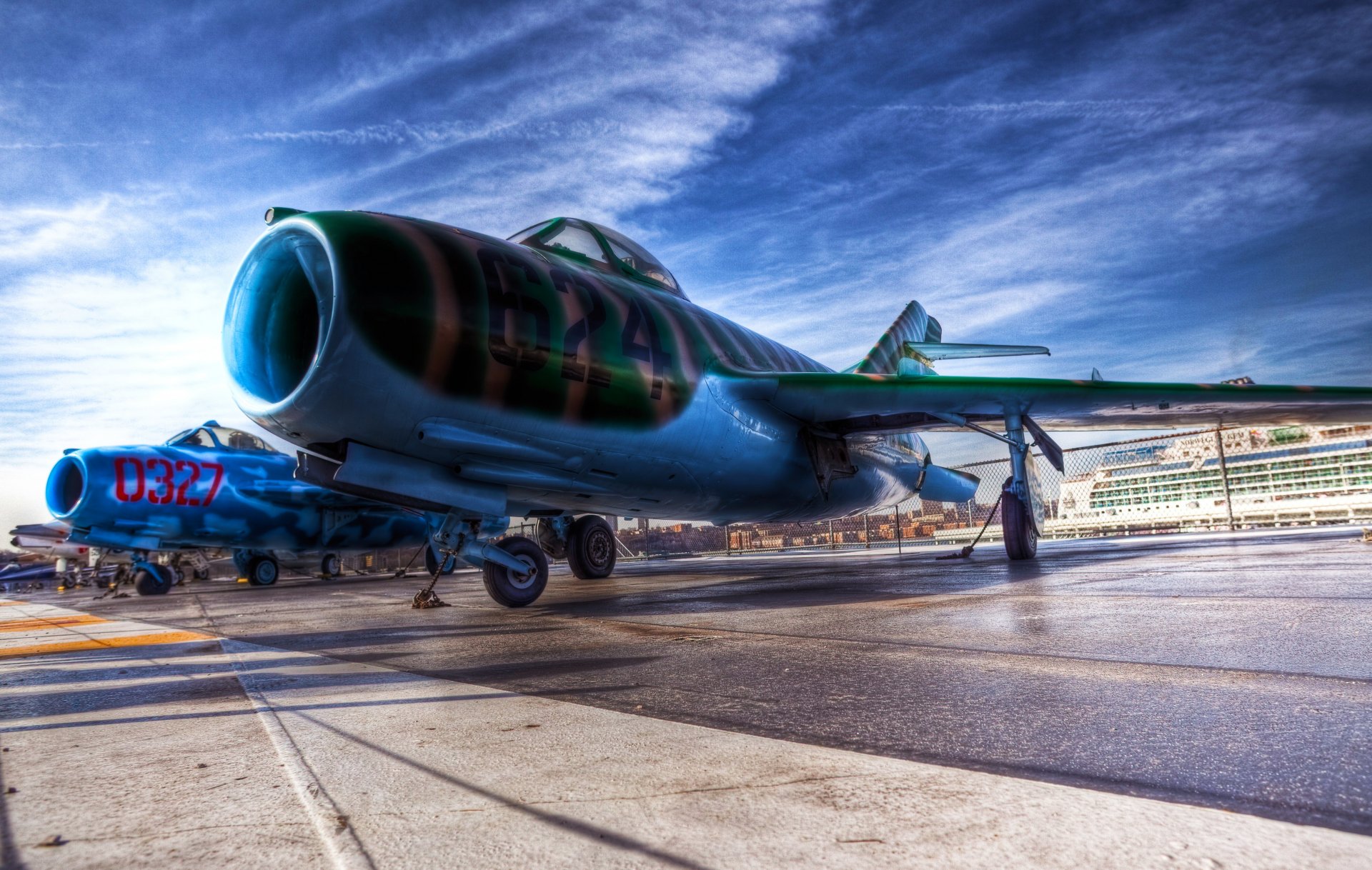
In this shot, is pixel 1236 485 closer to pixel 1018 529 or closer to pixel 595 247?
pixel 1018 529

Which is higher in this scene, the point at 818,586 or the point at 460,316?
the point at 460,316

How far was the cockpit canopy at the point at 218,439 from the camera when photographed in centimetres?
1419

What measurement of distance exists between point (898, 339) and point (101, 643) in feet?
33.7

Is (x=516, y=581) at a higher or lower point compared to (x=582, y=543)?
lower

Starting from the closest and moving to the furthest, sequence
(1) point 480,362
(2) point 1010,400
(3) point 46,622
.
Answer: (1) point 480,362
(2) point 1010,400
(3) point 46,622

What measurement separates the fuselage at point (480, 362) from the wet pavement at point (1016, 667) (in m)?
1.06

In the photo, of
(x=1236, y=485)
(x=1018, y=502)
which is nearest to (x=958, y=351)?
(x=1018, y=502)

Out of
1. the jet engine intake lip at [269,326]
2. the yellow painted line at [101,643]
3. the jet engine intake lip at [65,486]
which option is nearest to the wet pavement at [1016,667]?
the yellow painted line at [101,643]

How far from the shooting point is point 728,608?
15.5ft

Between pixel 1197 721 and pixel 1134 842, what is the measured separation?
77 centimetres

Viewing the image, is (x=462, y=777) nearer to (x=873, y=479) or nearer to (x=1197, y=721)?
(x=1197, y=721)

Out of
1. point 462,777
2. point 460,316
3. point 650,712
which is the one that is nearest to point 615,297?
point 460,316

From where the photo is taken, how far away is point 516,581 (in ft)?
18.9

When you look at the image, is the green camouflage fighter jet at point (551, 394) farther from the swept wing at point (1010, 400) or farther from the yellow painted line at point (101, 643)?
the yellow painted line at point (101, 643)
